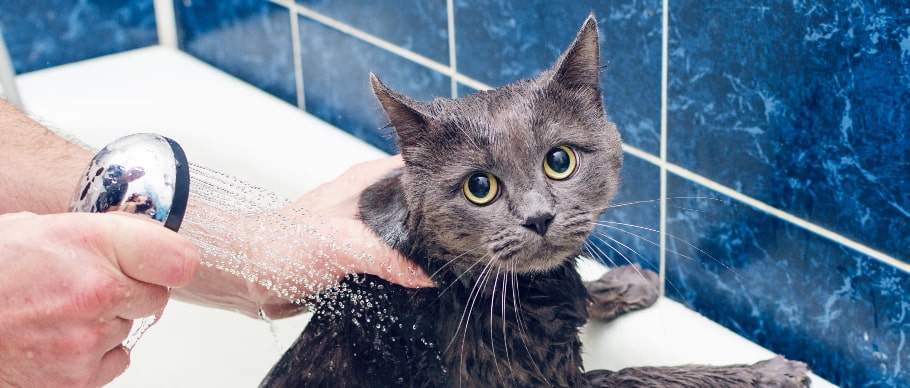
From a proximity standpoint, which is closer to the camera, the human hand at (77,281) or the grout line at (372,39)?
the human hand at (77,281)

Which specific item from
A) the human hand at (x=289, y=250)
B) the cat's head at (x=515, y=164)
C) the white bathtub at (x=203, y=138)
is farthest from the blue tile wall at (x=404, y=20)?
the cat's head at (x=515, y=164)

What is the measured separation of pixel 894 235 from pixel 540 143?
21.8 inches

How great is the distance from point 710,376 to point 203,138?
1357mm

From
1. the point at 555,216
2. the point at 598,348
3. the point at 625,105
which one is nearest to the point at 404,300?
the point at 555,216

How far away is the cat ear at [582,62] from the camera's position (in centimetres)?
143

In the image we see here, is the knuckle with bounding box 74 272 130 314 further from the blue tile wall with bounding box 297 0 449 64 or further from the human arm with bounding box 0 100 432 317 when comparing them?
the blue tile wall with bounding box 297 0 449 64

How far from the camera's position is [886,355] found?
1675mm

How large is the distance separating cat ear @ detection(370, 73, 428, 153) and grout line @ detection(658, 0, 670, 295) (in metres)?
0.50

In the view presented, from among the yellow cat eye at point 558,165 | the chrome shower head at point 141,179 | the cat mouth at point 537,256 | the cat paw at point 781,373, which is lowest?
the cat paw at point 781,373

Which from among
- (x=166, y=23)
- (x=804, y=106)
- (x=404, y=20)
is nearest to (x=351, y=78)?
(x=404, y=20)

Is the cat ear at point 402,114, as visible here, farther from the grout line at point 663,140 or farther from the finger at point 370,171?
the grout line at point 663,140

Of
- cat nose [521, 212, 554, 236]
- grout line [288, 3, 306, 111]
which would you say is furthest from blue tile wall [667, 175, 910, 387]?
grout line [288, 3, 306, 111]

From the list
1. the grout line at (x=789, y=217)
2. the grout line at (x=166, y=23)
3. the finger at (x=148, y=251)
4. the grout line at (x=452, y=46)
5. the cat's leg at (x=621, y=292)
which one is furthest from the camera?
the grout line at (x=166, y=23)

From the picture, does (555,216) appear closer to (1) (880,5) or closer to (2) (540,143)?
(2) (540,143)
